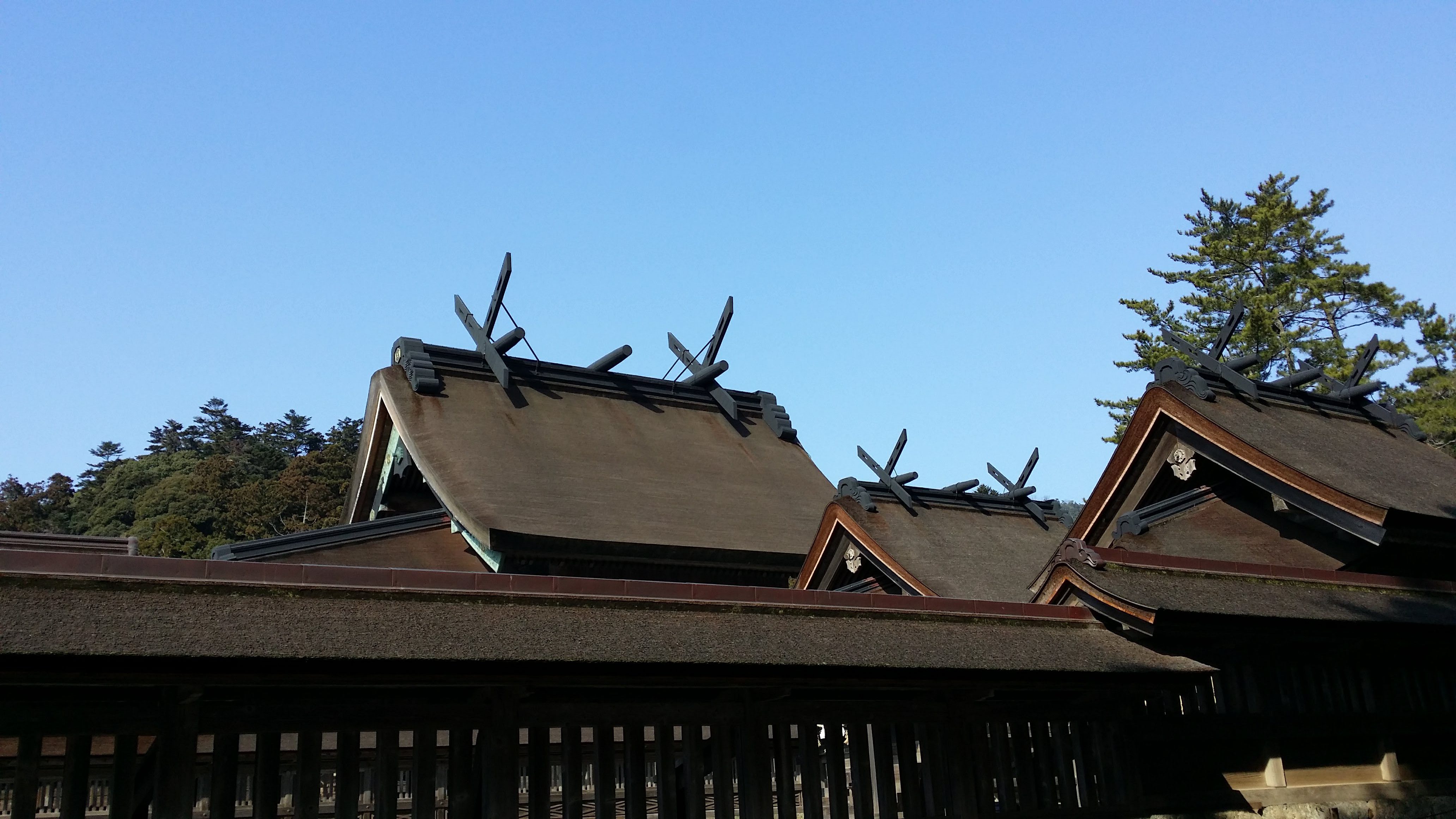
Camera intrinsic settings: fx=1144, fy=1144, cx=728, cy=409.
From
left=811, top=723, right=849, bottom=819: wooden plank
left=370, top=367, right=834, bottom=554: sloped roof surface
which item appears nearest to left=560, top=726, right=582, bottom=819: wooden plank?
left=811, top=723, right=849, bottom=819: wooden plank

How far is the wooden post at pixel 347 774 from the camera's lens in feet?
26.6

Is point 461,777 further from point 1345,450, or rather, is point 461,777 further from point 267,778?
point 1345,450

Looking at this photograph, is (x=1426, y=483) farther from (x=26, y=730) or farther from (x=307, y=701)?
(x=26, y=730)

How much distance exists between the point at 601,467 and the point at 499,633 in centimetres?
1114

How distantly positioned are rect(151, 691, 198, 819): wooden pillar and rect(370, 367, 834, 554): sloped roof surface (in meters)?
7.82

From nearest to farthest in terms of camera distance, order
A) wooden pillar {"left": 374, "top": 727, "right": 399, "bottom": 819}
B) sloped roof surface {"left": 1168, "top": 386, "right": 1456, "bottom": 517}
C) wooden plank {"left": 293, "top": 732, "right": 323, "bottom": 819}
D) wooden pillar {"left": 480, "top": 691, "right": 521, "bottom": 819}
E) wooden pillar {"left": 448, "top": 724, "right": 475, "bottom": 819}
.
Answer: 1. wooden plank {"left": 293, "top": 732, "right": 323, "bottom": 819}
2. wooden pillar {"left": 374, "top": 727, "right": 399, "bottom": 819}
3. wooden pillar {"left": 480, "top": 691, "right": 521, "bottom": 819}
4. wooden pillar {"left": 448, "top": 724, "right": 475, "bottom": 819}
5. sloped roof surface {"left": 1168, "top": 386, "right": 1456, "bottom": 517}

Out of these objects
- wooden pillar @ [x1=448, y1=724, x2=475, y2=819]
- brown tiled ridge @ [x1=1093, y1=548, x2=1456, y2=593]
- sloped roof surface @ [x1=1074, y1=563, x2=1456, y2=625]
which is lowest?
wooden pillar @ [x1=448, y1=724, x2=475, y2=819]

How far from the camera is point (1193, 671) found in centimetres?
1087

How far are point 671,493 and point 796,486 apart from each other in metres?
3.43

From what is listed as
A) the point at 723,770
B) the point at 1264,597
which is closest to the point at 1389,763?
the point at 1264,597

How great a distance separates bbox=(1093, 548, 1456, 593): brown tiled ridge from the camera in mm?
12016

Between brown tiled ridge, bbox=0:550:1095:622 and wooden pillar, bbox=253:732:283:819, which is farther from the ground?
brown tiled ridge, bbox=0:550:1095:622

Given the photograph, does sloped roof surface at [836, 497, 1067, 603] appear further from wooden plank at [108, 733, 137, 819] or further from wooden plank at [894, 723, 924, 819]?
wooden plank at [108, 733, 137, 819]

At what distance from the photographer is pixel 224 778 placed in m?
7.98
